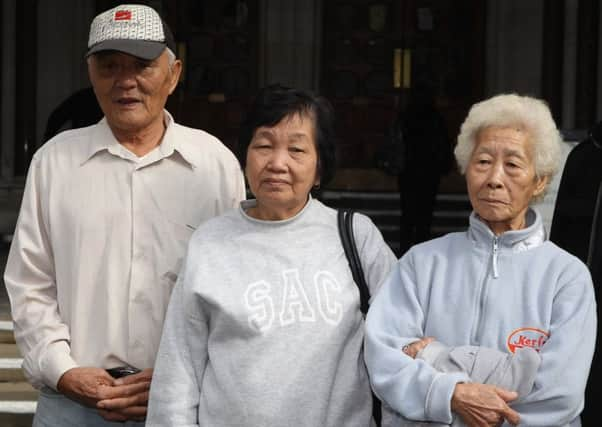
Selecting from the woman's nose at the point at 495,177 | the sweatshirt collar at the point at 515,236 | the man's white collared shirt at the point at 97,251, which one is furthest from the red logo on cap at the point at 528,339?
the man's white collared shirt at the point at 97,251

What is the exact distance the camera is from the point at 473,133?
100 inches

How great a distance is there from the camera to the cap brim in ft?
8.74

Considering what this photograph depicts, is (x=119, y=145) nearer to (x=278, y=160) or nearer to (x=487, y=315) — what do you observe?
(x=278, y=160)

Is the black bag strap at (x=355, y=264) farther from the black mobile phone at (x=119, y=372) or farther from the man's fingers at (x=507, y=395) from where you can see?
the black mobile phone at (x=119, y=372)

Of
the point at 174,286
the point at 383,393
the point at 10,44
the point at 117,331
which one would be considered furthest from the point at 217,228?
the point at 10,44

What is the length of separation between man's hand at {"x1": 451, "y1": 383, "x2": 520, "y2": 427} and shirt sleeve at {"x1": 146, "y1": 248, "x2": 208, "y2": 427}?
2.04 ft

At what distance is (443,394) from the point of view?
7.61 ft

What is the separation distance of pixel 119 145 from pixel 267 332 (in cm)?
70

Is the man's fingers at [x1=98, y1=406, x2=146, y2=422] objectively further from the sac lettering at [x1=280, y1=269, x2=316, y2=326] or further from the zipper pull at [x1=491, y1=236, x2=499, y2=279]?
the zipper pull at [x1=491, y1=236, x2=499, y2=279]

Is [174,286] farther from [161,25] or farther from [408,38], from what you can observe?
[408,38]

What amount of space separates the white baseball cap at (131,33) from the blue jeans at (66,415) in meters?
0.91

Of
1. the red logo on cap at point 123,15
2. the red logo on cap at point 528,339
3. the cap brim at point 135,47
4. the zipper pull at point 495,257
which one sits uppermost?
the red logo on cap at point 123,15

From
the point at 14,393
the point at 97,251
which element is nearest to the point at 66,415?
the point at 97,251

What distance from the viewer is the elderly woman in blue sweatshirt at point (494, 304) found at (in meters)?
2.31
